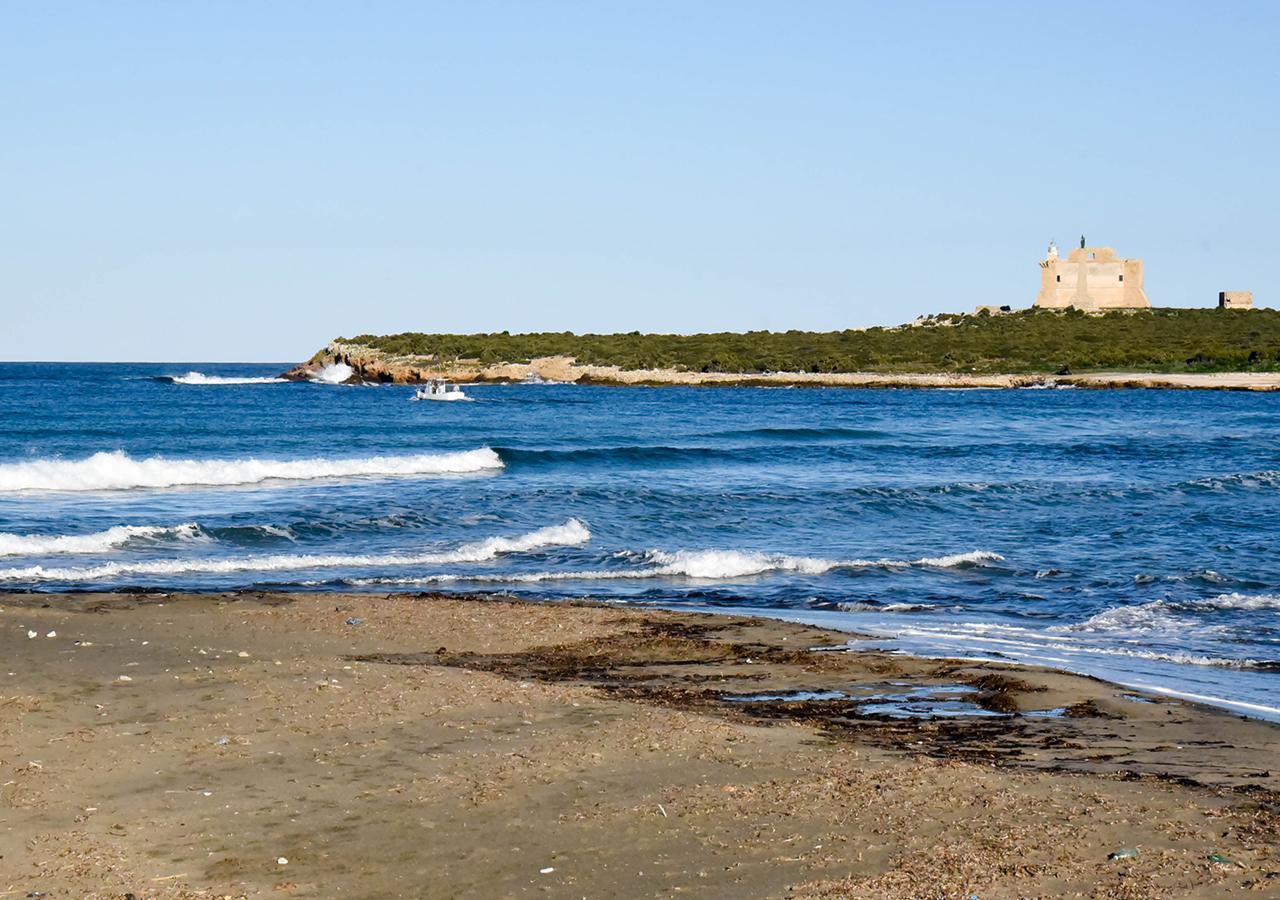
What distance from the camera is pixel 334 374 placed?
10944cm

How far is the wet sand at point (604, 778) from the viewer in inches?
256

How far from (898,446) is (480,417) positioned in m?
23.1

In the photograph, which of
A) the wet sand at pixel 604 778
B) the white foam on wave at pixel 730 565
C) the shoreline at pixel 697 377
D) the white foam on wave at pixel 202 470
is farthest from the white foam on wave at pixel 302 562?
the shoreline at pixel 697 377

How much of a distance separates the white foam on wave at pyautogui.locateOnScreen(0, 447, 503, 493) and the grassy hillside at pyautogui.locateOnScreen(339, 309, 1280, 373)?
6447cm

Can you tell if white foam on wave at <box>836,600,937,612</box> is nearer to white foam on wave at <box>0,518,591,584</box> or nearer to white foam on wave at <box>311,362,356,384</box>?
white foam on wave at <box>0,518,591,584</box>

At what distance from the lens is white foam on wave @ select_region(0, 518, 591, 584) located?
18625mm

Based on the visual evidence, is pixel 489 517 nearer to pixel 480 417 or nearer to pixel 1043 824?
pixel 1043 824

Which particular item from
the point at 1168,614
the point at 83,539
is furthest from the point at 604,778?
the point at 83,539

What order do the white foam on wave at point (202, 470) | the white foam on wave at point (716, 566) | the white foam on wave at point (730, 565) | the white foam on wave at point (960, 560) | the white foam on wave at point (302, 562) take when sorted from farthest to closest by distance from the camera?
the white foam on wave at point (202, 470)
the white foam on wave at point (960, 560)
the white foam on wave at point (730, 565)
the white foam on wave at point (716, 566)
the white foam on wave at point (302, 562)

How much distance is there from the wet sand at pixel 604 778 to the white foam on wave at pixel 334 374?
9697 centimetres

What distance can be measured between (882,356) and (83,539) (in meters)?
90.0

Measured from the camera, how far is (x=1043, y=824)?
23.6ft

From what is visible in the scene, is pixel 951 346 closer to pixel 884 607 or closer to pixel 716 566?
pixel 716 566

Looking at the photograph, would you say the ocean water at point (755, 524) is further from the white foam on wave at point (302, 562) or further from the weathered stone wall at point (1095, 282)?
the weathered stone wall at point (1095, 282)
